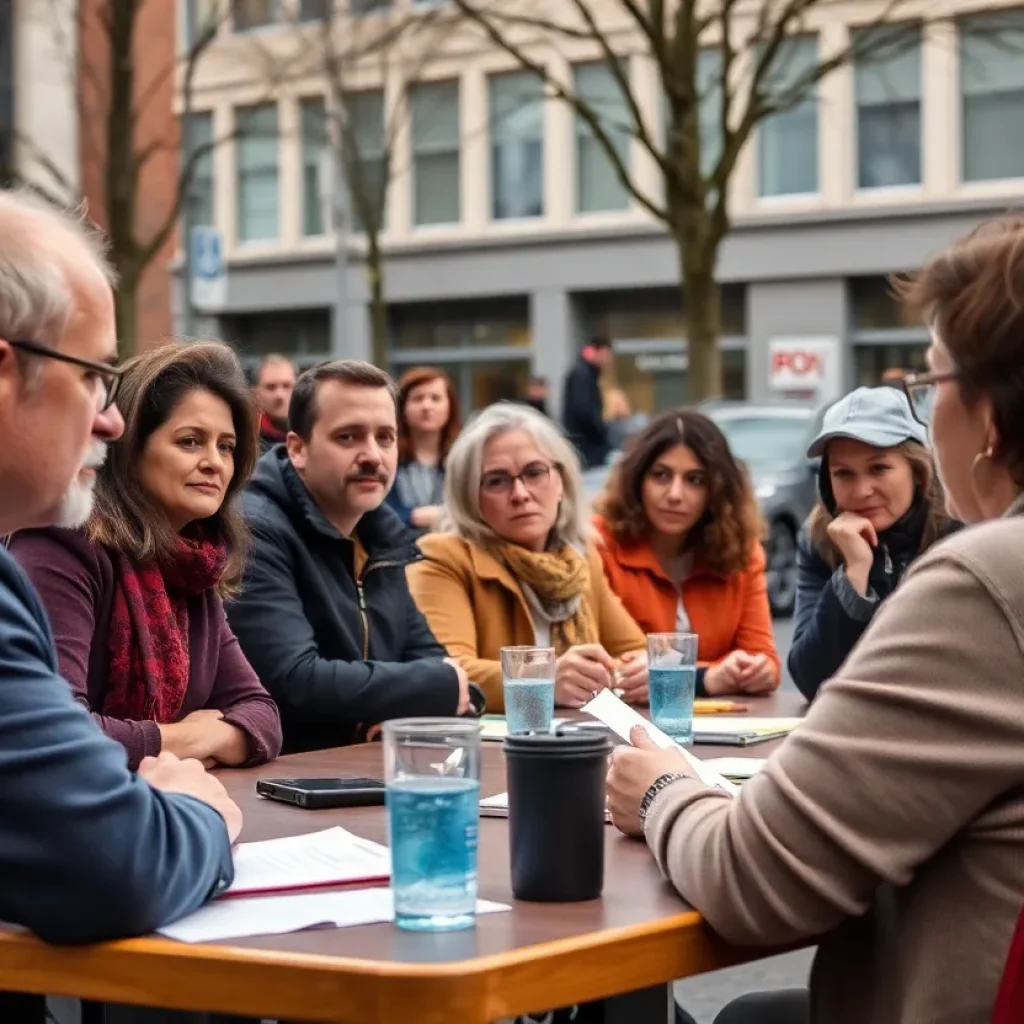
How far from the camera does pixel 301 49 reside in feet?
96.2

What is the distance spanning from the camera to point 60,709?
2242 mm

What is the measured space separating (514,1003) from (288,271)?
104 feet

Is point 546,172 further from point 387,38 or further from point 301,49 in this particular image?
point 387,38

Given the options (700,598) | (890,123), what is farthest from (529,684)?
(890,123)

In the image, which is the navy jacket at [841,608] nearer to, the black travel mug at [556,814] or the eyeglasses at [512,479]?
the eyeglasses at [512,479]

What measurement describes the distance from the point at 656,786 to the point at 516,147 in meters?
28.8

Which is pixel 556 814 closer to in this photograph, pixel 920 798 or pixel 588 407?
pixel 920 798

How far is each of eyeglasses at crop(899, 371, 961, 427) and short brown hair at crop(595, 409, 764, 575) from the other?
3.06 metres

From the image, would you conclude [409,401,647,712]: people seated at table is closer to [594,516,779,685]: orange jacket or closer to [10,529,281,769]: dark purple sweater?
[594,516,779,685]: orange jacket

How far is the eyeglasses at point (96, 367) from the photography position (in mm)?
2287

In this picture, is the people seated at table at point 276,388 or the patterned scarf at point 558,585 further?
the people seated at table at point 276,388

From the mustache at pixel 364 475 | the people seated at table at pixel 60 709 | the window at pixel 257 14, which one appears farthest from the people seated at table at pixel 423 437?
Result: the window at pixel 257 14

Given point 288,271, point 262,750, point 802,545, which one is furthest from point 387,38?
point 262,750

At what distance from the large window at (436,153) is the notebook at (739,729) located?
1078 inches
